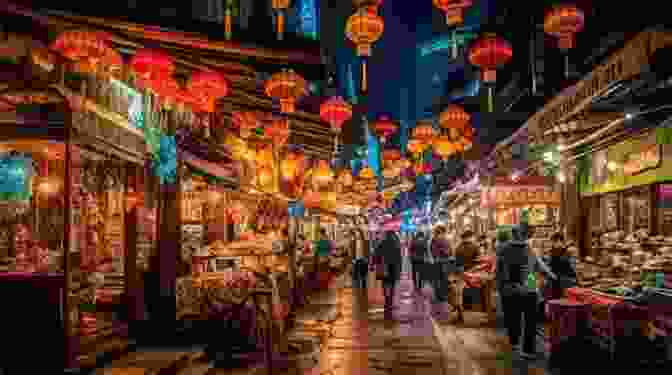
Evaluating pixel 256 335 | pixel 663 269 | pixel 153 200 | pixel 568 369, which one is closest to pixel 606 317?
pixel 568 369

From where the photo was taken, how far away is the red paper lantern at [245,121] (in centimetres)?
1471

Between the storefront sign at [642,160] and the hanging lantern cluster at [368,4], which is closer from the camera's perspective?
the hanging lantern cluster at [368,4]

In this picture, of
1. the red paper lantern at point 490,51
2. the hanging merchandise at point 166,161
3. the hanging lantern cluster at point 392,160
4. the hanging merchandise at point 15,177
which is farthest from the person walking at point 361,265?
the hanging merchandise at point 15,177

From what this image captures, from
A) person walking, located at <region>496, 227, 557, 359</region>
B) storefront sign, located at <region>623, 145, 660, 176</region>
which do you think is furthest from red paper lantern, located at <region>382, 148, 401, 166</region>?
person walking, located at <region>496, 227, 557, 359</region>

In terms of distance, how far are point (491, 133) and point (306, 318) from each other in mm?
13993

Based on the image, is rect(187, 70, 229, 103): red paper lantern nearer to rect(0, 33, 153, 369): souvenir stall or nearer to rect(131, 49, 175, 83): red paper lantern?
rect(131, 49, 175, 83): red paper lantern

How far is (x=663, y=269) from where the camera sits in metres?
8.31

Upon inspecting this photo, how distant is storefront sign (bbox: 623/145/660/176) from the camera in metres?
12.8

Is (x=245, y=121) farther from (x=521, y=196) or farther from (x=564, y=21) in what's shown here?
(x=521, y=196)

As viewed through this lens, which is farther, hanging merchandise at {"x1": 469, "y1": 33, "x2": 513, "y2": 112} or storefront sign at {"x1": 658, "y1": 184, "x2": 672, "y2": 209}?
storefront sign at {"x1": 658, "y1": 184, "x2": 672, "y2": 209}

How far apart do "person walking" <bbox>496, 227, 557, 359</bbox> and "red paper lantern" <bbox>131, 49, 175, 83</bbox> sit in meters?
6.59

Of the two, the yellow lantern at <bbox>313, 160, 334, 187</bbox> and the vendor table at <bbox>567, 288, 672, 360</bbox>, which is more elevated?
the yellow lantern at <bbox>313, 160, 334, 187</bbox>

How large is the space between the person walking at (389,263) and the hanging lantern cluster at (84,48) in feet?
31.6

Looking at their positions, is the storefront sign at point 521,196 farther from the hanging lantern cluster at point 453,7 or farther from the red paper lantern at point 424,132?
the hanging lantern cluster at point 453,7
